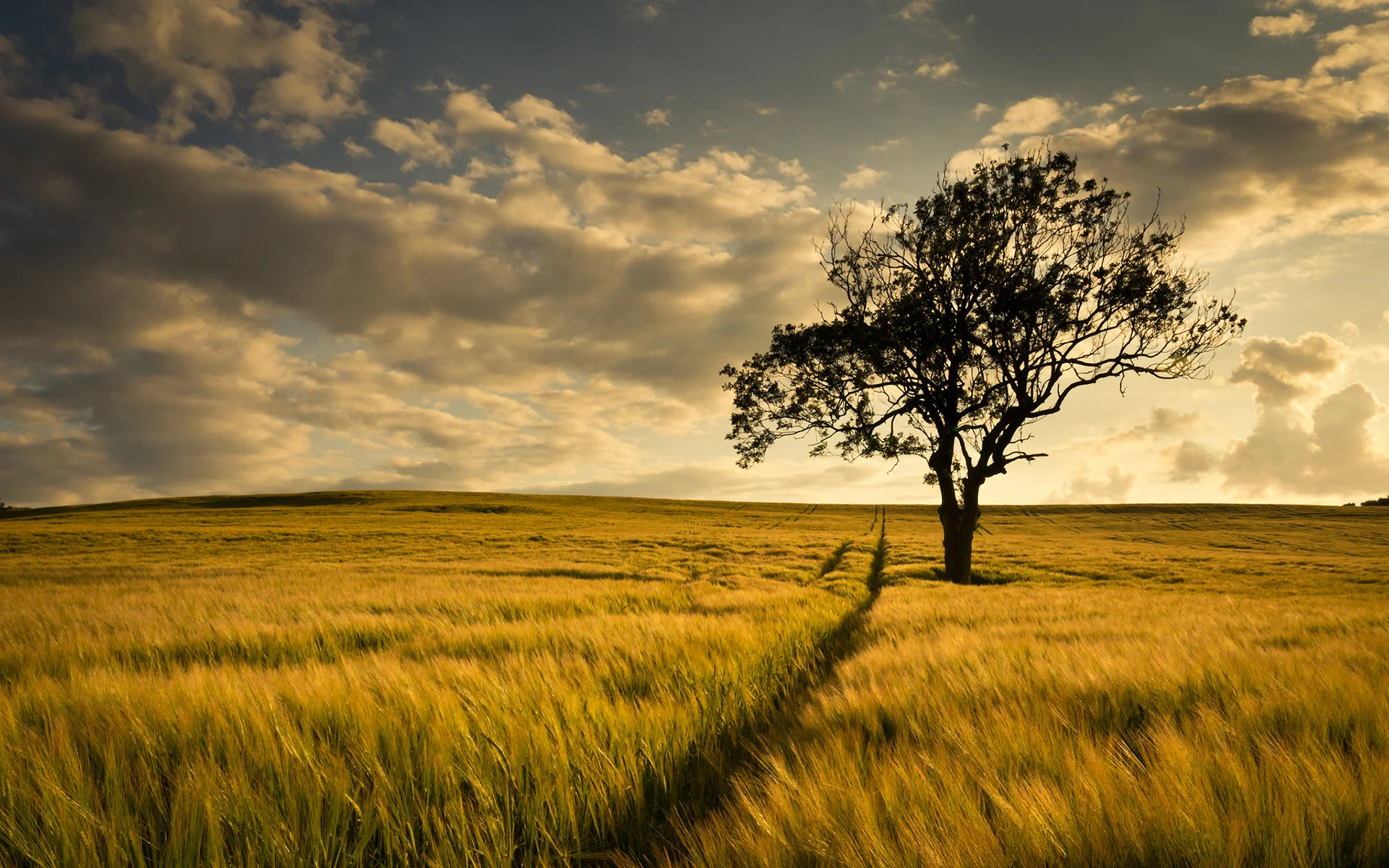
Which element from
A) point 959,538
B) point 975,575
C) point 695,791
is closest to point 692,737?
point 695,791

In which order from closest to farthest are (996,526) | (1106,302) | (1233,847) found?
(1233,847), (1106,302), (996,526)

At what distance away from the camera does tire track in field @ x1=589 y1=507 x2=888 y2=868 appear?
6.51 feet

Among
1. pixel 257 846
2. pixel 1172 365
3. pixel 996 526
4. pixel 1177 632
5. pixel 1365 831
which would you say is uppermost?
pixel 1172 365

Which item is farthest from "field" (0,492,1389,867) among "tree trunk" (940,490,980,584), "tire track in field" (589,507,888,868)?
"tree trunk" (940,490,980,584)

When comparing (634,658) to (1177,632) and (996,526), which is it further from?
(996,526)

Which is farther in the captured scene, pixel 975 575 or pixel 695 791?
pixel 975 575

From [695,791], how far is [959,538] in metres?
16.8

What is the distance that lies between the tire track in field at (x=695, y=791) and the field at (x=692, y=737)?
23 millimetres

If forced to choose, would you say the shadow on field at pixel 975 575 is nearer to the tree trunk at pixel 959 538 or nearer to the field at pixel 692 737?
the tree trunk at pixel 959 538

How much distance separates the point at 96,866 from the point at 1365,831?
359cm

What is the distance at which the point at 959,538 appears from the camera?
1727 cm

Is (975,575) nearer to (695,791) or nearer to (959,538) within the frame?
A: (959,538)

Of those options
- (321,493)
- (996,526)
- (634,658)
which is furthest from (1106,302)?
(321,493)

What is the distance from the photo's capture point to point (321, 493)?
8725 centimetres
